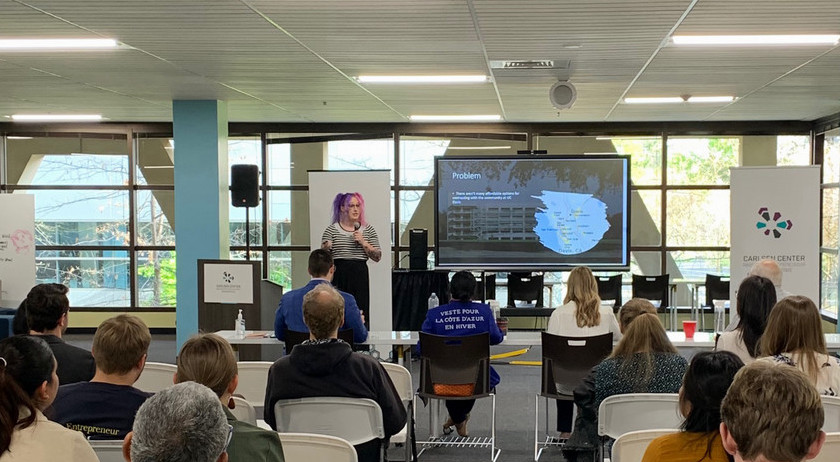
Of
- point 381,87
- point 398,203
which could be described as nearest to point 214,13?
point 381,87

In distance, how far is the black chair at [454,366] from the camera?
5.33 metres

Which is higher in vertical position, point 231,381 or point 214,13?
point 214,13

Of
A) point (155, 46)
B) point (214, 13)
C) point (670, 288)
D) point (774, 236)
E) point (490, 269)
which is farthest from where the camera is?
point (670, 288)

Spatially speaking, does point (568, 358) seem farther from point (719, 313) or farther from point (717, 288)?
point (717, 288)

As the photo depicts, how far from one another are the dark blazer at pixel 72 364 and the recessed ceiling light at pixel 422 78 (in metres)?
4.22

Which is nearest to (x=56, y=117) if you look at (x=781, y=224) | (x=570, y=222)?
(x=570, y=222)

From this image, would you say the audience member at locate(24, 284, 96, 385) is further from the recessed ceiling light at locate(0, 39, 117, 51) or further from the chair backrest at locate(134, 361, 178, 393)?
the recessed ceiling light at locate(0, 39, 117, 51)

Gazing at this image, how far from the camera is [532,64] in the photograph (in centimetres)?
670

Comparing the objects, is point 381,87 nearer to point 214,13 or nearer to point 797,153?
point 214,13

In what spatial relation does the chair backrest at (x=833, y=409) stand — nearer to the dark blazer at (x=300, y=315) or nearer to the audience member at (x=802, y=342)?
the audience member at (x=802, y=342)

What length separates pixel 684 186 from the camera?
1198cm

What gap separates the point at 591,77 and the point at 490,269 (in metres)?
3.13

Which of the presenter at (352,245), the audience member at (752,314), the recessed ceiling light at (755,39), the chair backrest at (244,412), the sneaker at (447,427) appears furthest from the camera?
the presenter at (352,245)

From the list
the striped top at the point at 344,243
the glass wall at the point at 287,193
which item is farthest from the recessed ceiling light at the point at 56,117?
the striped top at the point at 344,243
